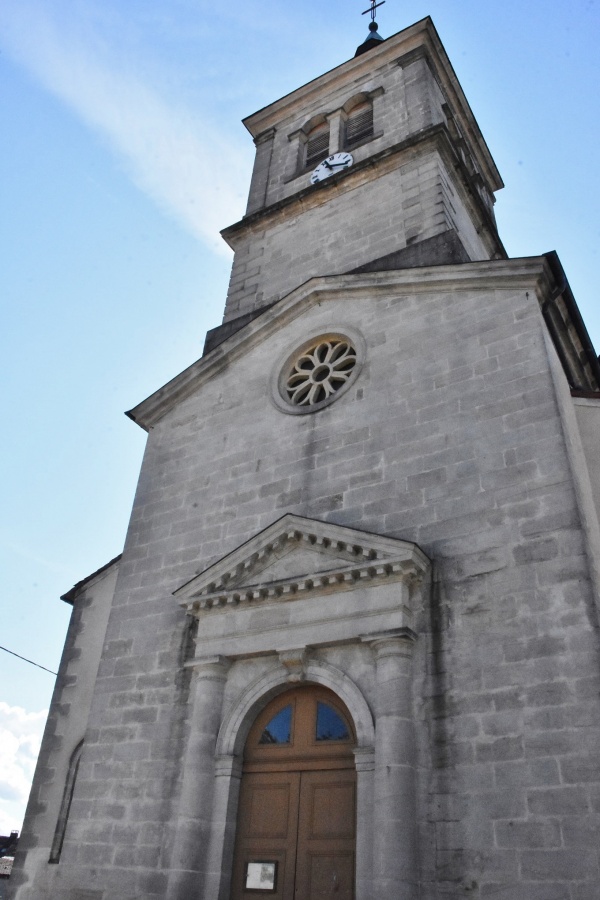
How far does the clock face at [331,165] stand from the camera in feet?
47.0

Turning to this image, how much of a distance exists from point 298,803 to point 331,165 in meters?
11.5

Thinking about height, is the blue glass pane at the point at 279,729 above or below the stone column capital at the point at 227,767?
above

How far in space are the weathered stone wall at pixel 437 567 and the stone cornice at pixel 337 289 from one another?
13 cm

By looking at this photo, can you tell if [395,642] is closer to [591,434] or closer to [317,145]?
[591,434]

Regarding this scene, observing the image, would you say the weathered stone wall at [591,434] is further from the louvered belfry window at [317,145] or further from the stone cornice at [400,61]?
the stone cornice at [400,61]

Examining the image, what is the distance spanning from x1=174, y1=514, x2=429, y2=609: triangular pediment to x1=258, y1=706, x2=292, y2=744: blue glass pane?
1302 mm

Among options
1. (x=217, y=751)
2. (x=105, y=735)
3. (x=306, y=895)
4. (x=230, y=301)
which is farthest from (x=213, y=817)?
(x=230, y=301)

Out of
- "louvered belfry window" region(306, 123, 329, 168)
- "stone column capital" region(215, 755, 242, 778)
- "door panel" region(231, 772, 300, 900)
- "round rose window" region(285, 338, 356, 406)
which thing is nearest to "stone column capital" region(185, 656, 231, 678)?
"stone column capital" region(215, 755, 242, 778)

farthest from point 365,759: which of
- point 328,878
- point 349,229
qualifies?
point 349,229

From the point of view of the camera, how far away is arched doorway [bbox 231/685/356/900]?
7.16 meters

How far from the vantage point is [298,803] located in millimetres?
7629

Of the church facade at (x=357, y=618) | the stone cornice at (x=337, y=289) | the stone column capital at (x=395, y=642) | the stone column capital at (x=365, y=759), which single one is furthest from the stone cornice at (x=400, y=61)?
the stone column capital at (x=365, y=759)

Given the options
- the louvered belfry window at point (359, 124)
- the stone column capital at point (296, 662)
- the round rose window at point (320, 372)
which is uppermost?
the louvered belfry window at point (359, 124)

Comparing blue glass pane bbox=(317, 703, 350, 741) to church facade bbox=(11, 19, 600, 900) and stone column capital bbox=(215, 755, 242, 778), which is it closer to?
church facade bbox=(11, 19, 600, 900)
